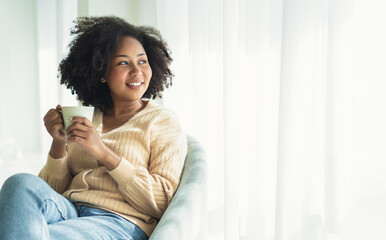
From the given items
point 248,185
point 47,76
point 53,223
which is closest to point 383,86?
point 248,185

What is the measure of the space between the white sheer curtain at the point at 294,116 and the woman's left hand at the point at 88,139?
680 millimetres

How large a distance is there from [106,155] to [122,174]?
0.07 m

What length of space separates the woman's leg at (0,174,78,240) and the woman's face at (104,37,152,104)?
1.54 ft

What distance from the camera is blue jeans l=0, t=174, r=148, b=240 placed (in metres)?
0.72

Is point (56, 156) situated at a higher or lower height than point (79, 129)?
lower

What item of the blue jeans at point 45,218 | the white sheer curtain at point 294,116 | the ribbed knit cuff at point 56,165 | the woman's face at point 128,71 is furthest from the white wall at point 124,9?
the blue jeans at point 45,218

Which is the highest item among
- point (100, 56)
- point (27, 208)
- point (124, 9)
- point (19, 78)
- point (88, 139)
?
point (124, 9)

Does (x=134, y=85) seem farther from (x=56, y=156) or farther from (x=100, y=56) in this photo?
(x=56, y=156)

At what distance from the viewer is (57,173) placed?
1.17m

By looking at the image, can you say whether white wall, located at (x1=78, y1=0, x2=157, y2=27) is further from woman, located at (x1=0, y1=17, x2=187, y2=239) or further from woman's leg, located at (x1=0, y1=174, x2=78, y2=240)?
woman's leg, located at (x1=0, y1=174, x2=78, y2=240)

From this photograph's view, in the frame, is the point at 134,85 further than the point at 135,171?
Yes

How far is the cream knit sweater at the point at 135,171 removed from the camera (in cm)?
100

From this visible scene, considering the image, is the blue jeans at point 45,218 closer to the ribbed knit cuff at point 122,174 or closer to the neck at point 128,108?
the ribbed knit cuff at point 122,174

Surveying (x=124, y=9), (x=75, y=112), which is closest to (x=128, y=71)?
(x=75, y=112)
